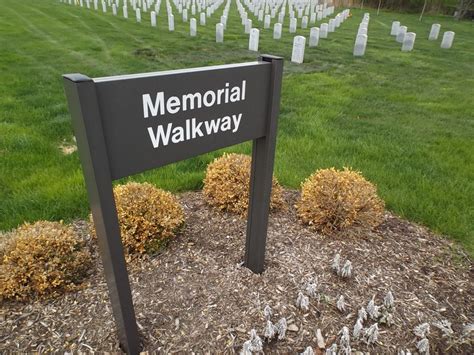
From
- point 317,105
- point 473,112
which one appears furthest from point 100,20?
point 473,112

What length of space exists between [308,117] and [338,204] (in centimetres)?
328

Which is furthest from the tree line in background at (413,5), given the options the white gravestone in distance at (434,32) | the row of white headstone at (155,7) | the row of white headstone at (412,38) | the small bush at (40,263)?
the small bush at (40,263)

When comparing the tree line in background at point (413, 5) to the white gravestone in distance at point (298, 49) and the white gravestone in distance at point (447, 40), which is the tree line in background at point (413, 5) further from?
the white gravestone in distance at point (298, 49)

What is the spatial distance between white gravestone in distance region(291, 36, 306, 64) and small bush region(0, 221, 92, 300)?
8.98 m

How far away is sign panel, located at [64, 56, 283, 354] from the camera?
152cm

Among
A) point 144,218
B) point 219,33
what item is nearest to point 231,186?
point 144,218

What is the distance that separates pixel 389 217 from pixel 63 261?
2978 mm

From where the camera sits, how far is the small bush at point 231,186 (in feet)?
10.8

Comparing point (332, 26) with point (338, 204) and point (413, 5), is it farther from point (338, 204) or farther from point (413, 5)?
point (413, 5)

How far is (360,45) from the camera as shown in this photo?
456 inches

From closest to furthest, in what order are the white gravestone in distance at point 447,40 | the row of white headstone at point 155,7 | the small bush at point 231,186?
the small bush at point 231,186 < the white gravestone in distance at point 447,40 < the row of white headstone at point 155,7

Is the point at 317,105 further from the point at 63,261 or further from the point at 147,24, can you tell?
the point at 147,24

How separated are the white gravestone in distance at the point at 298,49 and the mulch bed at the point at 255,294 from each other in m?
7.91

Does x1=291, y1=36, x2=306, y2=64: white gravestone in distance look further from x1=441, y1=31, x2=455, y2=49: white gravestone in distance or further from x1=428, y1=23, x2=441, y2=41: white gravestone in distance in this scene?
x1=428, y1=23, x2=441, y2=41: white gravestone in distance
